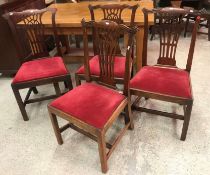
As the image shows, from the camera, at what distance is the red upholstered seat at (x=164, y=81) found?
157cm

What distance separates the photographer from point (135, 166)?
5.11 ft

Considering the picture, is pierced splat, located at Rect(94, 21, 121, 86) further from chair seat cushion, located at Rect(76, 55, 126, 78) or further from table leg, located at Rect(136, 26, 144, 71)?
table leg, located at Rect(136, 26, 144, 71)

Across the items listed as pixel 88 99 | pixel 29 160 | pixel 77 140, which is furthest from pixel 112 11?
pixel 29 160

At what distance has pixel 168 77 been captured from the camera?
171 cm

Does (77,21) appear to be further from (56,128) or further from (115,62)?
(56,128)

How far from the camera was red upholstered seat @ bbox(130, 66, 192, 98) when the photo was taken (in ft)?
5.14

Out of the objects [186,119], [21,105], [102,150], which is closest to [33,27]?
[21,105]

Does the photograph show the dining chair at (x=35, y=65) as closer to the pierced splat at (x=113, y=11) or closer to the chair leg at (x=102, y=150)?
the pierced splat at (x=113, y=11)

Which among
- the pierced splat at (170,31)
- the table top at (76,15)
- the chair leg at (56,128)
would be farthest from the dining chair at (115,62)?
the chair leg at (56,128)

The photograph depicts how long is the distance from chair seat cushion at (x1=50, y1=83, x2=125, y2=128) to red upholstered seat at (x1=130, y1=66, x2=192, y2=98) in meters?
0.25

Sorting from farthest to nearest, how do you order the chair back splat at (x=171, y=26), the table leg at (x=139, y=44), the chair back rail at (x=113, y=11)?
the table leg at (x=139, y=44) → the chair back rail at (x=113, y=11) → the chair back splat at (x=171, y=26)

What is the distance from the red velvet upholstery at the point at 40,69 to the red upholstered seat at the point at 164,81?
2.46ft

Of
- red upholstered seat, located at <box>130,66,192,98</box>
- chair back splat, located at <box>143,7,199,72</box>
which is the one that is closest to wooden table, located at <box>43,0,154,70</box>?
chair back splat, located at <box>143,7,199,72</box>

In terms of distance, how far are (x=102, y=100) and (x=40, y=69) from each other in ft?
2.80
